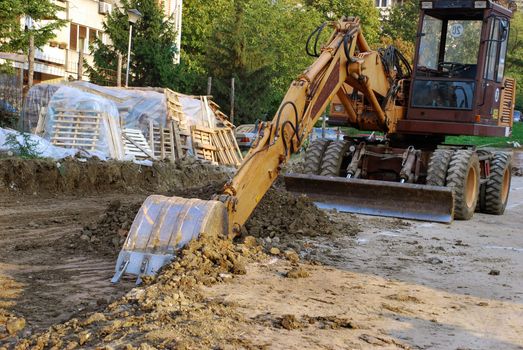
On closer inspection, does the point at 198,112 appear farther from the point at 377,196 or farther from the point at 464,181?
the point at 464,181

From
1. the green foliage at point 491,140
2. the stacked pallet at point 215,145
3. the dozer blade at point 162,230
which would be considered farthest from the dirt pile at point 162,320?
the green foliage at point 491,140

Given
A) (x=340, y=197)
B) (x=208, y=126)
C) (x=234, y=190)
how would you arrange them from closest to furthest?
(x=234, y=190), (x=340, y=197), (x=208, y=126)

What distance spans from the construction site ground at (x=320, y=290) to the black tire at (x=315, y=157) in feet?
8.40

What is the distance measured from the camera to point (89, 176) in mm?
17031

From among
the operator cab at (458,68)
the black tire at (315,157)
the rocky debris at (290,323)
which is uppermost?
the operator cab at (458,68)

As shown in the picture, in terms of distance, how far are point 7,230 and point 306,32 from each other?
127 feet

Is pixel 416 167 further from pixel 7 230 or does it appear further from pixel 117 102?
pixel 117 102

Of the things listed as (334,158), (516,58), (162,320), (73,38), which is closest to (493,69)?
(334,158)

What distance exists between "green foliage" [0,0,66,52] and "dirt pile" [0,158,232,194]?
243 inches

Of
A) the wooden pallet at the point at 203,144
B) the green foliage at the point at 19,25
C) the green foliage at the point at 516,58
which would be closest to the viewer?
the green foliage at the point at 19,25

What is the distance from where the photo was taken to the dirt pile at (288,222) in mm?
10867

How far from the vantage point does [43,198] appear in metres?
15.6

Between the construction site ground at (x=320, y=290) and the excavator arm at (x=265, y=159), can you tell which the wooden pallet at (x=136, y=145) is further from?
the construction site ground at (x=320, y=290)

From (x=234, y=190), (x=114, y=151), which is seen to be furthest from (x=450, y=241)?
(x=114, y=151)
